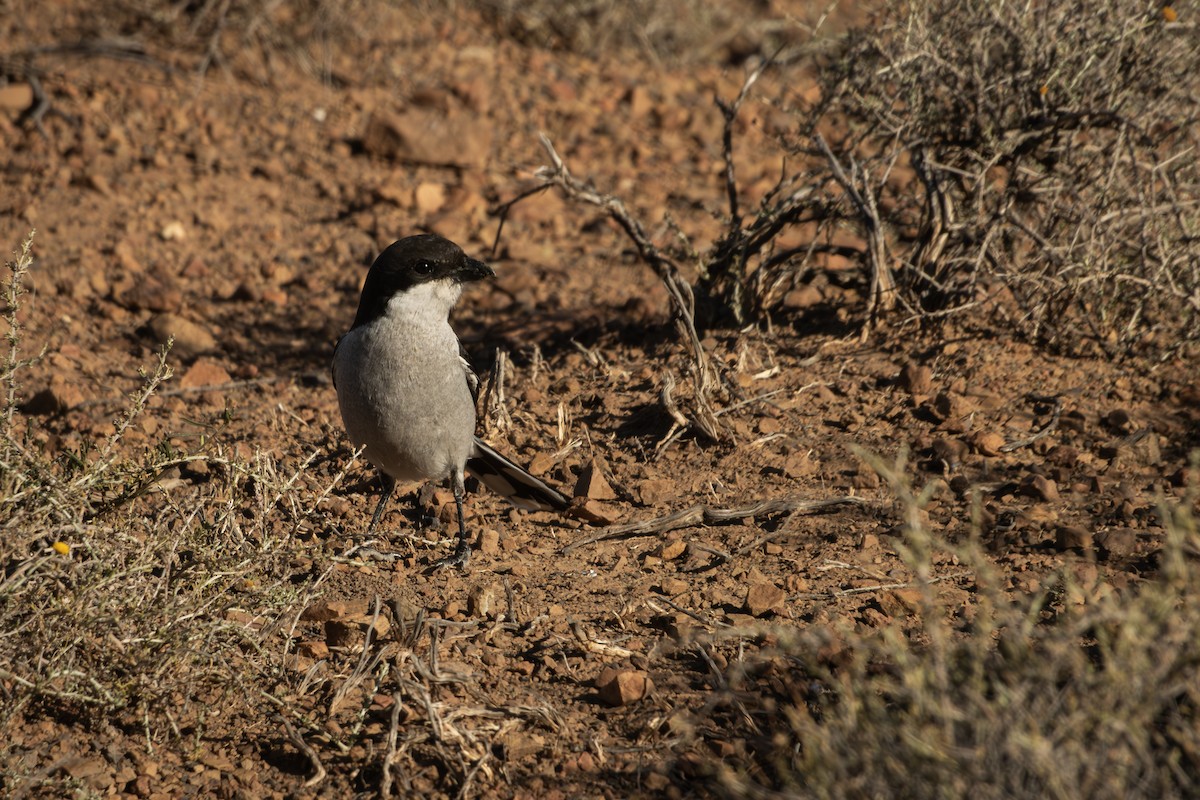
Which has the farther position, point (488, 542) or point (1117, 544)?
point (488, 542)

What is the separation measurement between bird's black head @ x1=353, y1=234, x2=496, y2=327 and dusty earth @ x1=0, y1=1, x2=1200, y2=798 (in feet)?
2.60

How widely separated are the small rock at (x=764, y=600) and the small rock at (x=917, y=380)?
63.4 inches

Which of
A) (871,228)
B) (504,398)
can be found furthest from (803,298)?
(504,398)

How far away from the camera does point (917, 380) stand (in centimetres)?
557

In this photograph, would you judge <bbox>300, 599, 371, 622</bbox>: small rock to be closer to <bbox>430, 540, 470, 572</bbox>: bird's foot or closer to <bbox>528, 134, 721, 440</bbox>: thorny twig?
<bbox>430, 540, 470, 572</bbox>: bird's foot

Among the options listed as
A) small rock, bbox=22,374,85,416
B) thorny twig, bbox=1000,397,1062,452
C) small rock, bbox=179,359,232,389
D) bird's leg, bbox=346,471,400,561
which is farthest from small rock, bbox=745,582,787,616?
small rock, bbox=22,374,85,416

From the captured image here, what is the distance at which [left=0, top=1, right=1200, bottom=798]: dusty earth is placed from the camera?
3.89 meters

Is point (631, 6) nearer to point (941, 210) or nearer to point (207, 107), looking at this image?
point (207, 107)

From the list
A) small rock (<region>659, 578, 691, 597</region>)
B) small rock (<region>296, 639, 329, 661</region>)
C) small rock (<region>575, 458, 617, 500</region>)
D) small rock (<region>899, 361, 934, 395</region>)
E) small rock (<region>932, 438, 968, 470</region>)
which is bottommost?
small rock (<region>296, 639, 329, 661</region>)

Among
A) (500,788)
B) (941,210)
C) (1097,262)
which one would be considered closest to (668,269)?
(941,210)

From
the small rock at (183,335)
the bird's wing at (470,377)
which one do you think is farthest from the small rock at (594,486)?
the small rock at (183,335)

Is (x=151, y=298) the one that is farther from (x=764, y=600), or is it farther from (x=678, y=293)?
(x=764, y=600)

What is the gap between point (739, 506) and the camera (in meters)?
5.12

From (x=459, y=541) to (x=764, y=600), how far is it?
1.49 m
